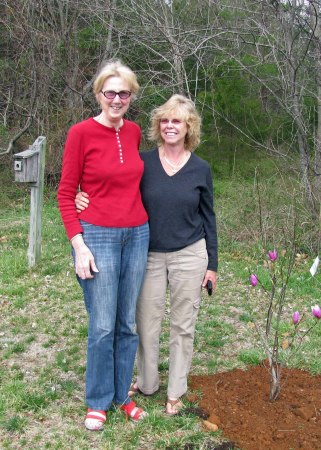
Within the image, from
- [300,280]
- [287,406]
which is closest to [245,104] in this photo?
[300,280]

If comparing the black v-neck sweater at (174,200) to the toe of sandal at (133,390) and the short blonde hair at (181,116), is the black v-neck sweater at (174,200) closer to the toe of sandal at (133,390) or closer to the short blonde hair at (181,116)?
the short blonde hair at (181,116)

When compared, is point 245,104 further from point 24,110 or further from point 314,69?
point 24,110

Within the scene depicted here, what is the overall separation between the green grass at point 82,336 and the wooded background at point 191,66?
1250 millimetres

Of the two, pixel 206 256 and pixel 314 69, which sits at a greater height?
pixel 314 69

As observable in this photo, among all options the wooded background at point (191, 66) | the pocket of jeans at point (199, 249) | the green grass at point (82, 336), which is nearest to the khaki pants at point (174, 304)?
the pocket of jeans at point (199, 249)

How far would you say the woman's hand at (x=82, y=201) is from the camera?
3.15 m

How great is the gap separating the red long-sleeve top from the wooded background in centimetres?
497

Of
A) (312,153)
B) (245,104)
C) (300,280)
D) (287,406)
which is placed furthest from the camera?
(245,104)

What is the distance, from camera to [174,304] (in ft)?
11.7

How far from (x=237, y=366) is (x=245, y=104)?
800 cm

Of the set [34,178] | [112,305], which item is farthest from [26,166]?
[112,305]

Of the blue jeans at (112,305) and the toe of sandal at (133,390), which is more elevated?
the blue jeans at (112,305)

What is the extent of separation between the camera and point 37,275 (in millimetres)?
6930

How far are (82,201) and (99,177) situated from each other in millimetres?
179
